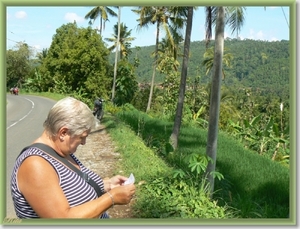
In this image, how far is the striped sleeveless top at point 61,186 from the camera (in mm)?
1470

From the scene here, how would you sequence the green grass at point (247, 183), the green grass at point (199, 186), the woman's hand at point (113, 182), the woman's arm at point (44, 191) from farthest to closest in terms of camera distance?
the green grass at point (247, 183), the green grass at point (199, 186), the woman's hand at point (113, 182), the woman's arm at point (44, 191)

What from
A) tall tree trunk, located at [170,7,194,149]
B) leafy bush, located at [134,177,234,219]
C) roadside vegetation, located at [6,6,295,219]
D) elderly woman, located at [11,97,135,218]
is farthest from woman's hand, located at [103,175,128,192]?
tall tree trunk, located at [170,7,194,149]

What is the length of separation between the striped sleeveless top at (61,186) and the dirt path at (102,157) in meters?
2.16

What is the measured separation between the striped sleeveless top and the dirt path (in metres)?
2.16

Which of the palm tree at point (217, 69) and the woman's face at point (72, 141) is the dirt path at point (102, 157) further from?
the woman's face at point (72, 141)

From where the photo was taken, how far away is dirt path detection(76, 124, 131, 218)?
3861mm

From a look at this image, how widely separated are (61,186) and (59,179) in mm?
36

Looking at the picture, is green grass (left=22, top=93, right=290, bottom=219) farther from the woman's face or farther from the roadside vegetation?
the woman's face

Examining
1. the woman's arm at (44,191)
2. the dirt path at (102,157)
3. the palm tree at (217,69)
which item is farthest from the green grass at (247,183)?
the woman's arm at (44,191)

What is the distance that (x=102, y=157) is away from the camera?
650 cm

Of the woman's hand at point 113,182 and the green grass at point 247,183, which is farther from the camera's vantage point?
the green grass at point 247,183

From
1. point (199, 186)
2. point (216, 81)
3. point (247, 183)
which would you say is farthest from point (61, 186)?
point (247, 183)

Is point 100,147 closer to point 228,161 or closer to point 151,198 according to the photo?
point 228,161

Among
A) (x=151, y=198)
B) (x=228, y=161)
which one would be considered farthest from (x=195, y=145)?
(x=151, y=198)
